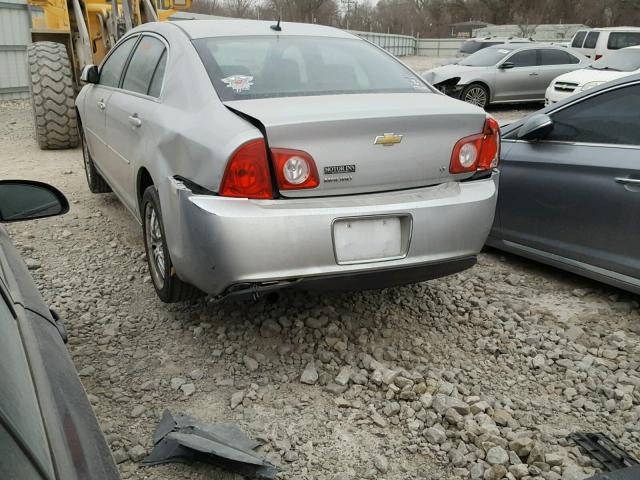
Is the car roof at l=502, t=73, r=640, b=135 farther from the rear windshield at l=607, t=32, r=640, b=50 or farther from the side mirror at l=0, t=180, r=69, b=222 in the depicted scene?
the rear windshield at l=607, t=32, r=640, b=50

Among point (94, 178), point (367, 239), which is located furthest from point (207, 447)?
point (94, 178)

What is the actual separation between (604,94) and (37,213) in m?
3.30

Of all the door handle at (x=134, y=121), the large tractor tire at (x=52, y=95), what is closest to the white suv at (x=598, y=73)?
the large tractor tire at (x=52, y=95)

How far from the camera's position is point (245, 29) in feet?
12.1

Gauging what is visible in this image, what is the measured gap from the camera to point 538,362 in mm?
3057

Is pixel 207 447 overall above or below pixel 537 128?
below


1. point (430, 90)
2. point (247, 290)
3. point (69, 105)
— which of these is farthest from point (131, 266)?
point (69, 105)

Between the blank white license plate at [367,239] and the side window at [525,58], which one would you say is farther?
the side window at [525,58]

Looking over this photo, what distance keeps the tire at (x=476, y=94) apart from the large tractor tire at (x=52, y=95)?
880 cm

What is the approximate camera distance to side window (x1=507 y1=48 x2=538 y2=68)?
14164 millimetres

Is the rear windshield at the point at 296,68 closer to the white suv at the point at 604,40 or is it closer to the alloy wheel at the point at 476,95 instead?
the alloy wheel at the point at 476,95

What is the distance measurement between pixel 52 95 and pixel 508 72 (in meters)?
10.1

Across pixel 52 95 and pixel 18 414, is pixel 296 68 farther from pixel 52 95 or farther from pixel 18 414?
pixel 52 95

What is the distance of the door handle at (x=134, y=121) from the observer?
352 centimetres
